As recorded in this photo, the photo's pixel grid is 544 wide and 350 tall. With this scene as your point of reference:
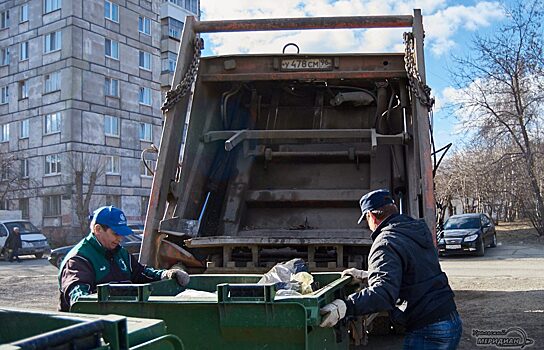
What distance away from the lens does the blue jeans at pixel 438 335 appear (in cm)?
312

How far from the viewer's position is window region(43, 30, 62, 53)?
2897cm

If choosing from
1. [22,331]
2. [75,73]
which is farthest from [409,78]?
[75,73]

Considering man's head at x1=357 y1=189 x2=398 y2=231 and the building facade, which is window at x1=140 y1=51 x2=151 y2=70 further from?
man's head at x1=357 y1=189 x2=398 y2=231

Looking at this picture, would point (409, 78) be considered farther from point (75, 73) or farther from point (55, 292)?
point (75, 73)

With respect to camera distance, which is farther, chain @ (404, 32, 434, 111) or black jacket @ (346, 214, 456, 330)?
chain @ (404, 32, 434, 111)

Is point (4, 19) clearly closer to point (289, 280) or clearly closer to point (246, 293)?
point (289, 280)

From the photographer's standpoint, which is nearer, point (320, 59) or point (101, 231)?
point (101, 231)

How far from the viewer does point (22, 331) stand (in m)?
1.87

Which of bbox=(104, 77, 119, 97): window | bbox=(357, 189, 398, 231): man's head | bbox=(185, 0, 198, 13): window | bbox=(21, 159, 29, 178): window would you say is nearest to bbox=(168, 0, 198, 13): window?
bbox=(185, 0, 198, 13): window

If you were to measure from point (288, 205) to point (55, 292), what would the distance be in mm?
5988

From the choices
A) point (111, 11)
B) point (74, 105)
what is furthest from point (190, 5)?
point (74, 105)

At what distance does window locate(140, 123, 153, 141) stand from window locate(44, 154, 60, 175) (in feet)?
14.8

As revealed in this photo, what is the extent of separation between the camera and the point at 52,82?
95.8ft

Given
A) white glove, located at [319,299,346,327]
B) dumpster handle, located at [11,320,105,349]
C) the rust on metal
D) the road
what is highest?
the rust on metal
